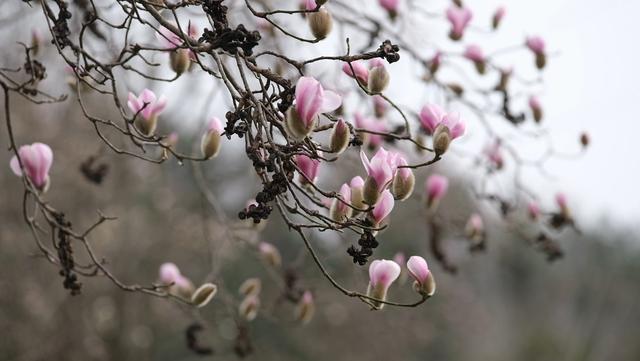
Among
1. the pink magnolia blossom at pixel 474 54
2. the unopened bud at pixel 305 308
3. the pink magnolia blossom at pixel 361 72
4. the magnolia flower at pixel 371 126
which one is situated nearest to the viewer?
the pink magnolia blossom at pixel 361 72

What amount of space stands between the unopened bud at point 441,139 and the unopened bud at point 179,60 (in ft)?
1.23

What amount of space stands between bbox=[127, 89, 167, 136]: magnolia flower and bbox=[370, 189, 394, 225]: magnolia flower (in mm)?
350

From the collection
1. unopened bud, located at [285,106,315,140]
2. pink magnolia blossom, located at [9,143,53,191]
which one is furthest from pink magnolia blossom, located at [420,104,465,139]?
pink magnolia blossom, located at [9,143,53,191]

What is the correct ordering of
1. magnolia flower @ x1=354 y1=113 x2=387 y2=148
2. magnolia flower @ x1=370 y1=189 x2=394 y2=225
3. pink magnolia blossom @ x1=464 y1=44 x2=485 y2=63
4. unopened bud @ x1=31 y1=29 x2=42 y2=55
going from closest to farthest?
magnolia flower @ x1=370 y1=189 x2=394 y2=225 < unopened bud @ x1=31 y1=29 x2=42 y2=55 < magnolia flower @ x1=354 y1=113 x2=387 y2=148 < pink magnolia blossom @ x1=464 y1=44 x2=485 y2=63

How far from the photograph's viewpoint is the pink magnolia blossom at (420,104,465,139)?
1010mm

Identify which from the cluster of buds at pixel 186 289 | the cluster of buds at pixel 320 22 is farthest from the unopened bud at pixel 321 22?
the cluster of buds at pixel 186 289

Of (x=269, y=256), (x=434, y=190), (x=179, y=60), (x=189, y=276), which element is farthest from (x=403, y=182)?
(x=189, y=276)

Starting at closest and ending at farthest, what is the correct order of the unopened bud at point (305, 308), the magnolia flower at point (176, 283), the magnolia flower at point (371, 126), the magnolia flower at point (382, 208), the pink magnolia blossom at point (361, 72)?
the magnolia flower at point (382, 208) → the pink magnolia blossom at point (361, 72) → the magnolia flower at point (176, 283) → the magnolia flower at point (371, 126) → the unopened bud at point (305, 308)

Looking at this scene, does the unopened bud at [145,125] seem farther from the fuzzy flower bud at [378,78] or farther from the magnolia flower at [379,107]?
the magnolia flower at [379,107]

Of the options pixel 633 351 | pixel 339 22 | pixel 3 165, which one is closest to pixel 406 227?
pixel 633 351

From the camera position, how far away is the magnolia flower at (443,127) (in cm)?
99

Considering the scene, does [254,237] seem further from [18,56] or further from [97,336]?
[97,336]

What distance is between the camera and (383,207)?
0.96 m

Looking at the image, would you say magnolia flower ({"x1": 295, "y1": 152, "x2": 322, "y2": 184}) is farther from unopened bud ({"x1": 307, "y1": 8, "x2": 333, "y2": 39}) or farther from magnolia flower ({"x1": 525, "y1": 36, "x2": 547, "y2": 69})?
magnolia flower ({"x1": 525, "y1": 36, "x2": 547, "y2": 69})
